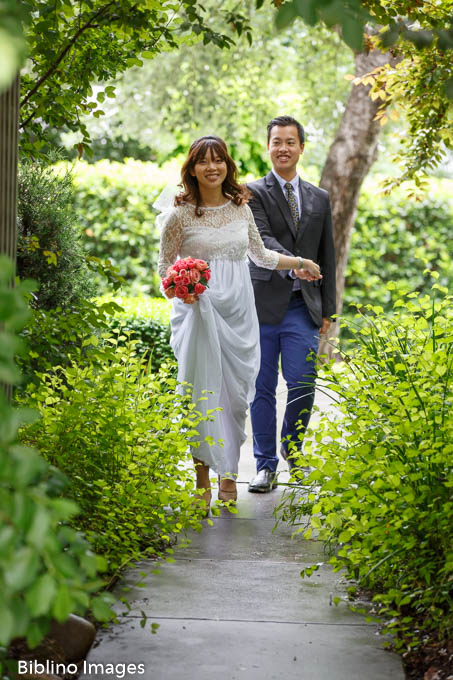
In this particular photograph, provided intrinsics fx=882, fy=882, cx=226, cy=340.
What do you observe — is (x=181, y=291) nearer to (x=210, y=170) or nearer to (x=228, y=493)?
(x=210, y=170)

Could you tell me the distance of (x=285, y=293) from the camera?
5672 millimetres

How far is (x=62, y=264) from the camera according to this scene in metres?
6.07

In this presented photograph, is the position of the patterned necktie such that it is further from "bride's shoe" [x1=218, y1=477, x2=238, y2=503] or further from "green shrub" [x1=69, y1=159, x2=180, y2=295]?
"green shrub" [x1=69, y1=159, x2=180, y2=295]

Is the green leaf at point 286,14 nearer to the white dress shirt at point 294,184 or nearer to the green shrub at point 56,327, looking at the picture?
the green shrub at point 56,327

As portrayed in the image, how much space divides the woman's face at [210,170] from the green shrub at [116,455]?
1223 millimetres

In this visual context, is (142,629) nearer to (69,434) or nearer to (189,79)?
(69,434)

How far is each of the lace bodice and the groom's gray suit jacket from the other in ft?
2.31

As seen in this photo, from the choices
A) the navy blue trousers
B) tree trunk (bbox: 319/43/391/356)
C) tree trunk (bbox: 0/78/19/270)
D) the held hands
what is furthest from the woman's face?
tree trunk (bbox: 319/43/391/356)

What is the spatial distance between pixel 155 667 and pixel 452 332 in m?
1.97

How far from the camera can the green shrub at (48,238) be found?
5.99 meters

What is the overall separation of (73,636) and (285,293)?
3213 millimetres

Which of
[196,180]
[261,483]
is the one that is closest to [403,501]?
[261,483]

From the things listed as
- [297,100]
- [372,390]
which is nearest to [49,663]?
[372,390]

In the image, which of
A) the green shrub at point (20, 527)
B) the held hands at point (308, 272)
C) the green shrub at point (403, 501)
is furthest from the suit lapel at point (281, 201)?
the green shrub at point (20, 527)
